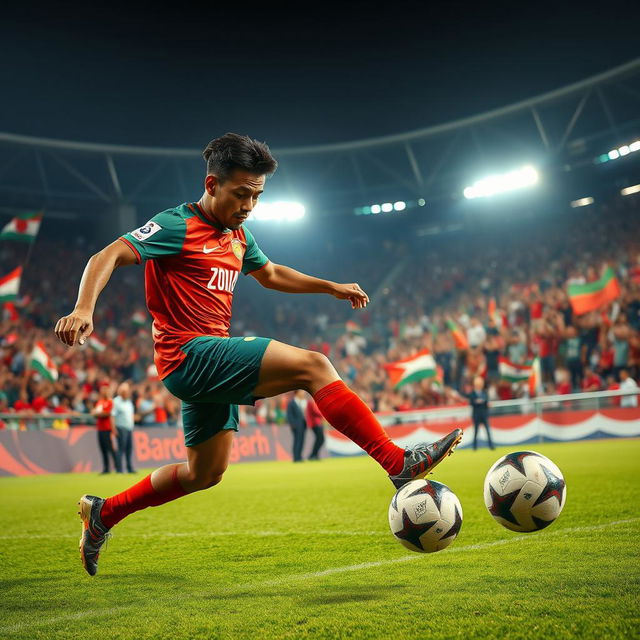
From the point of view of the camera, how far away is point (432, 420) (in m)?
20.6

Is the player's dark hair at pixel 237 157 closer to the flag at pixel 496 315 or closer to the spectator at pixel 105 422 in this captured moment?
the spectator at pixel 105 422

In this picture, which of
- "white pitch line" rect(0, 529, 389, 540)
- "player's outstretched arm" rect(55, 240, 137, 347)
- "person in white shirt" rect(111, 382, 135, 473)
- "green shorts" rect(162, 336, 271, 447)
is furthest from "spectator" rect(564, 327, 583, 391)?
"player's outstretched arm" rect(55, 240, 137, 347)

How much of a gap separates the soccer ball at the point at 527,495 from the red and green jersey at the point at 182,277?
1.81m

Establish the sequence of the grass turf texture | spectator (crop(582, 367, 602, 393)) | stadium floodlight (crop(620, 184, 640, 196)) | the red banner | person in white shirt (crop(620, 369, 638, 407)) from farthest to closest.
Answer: stadium floodlight (crop(620, 184, 640, 196)), spectator (crop(582, 367, 602, 393)), person in white shirt (crop(620, 369, 638, 407)), the red banner, the grass turf texture

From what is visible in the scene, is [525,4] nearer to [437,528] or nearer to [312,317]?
[312,317]

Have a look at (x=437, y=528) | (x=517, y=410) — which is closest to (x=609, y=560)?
(x=437, y=528)

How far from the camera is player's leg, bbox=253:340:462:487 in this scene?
3.80 meters

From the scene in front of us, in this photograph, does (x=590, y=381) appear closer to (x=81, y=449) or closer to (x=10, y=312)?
(x=81, y=449)

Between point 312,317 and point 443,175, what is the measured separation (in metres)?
7.93

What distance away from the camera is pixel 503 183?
27656 mm

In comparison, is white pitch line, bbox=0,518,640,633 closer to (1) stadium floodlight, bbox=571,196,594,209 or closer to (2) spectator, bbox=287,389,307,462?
(2) spectator, bbox=287,389,307,462

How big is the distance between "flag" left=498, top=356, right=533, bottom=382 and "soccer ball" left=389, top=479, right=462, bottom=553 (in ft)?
55.3

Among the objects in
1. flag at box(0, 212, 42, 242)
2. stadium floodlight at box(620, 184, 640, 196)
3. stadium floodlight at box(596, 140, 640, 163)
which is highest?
stadium floodlight at box(596, 140, 640, 163)

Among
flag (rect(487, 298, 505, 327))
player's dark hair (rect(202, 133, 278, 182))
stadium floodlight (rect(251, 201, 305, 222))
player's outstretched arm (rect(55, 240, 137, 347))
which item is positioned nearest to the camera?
player's outstretched arm (rect(55, 240, 137, 347))
